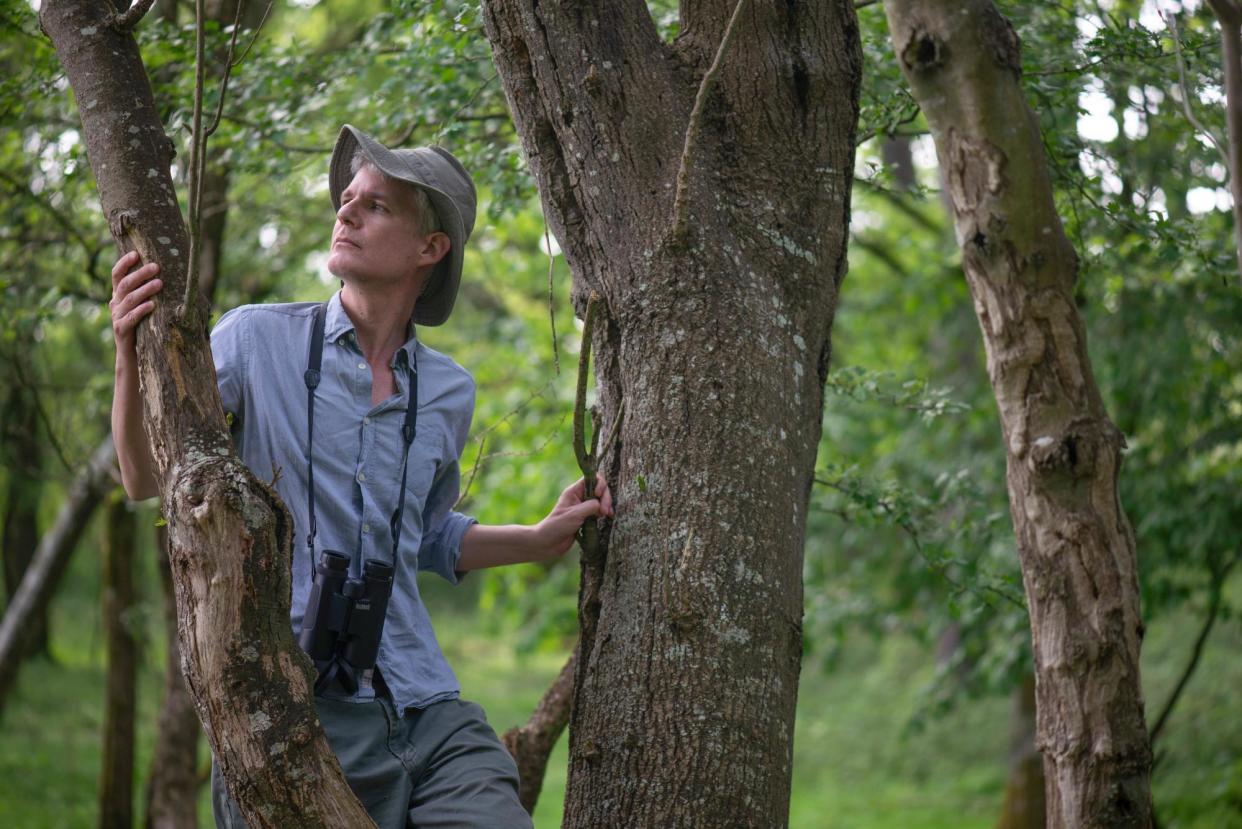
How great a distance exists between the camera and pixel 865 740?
1252 centimetres

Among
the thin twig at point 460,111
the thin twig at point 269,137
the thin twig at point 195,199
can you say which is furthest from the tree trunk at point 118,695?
the thin twig at point 195,199

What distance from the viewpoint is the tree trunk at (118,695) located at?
747 centimetres

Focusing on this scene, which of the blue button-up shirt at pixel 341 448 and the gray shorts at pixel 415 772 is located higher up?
the blue button-up shirt at pixel 341 448

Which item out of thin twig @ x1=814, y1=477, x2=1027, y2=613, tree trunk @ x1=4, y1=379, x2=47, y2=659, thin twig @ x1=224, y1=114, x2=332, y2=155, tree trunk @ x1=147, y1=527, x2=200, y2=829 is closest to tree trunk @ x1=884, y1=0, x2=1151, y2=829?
thin twig @ x1=814, y1=477, x2=1027, y2=613

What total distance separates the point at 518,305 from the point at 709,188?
1190 cm

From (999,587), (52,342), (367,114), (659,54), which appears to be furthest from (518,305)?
(659,54)

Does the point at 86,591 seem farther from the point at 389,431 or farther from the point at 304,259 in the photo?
the point at 389,431

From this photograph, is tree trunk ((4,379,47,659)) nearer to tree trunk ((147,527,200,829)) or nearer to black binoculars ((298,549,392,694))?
tree trunk ((147,527,200,829))

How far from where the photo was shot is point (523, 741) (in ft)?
11.7

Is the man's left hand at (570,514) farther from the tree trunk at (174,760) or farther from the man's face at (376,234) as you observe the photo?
the tree trunk at (174,760)

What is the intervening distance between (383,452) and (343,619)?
16.4 inches

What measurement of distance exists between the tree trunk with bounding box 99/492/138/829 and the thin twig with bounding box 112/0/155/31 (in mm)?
5584

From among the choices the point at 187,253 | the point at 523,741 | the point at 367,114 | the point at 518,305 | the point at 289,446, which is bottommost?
the point at 523,741

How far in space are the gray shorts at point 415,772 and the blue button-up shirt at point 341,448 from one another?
5 centimetres
